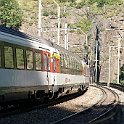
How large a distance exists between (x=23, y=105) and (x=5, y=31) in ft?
18.4

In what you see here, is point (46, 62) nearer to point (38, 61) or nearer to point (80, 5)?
point (38, 61)

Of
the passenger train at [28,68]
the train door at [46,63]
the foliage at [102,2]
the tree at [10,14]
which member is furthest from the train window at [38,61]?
the foliage at [102,2]

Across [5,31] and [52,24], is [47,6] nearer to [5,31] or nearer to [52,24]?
[52,24]

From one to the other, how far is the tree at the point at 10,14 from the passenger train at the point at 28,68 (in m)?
60.5

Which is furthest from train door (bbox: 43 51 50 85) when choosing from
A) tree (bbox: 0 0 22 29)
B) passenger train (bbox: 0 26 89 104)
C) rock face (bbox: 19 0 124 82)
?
tree (bbox: 0 0 22 29)

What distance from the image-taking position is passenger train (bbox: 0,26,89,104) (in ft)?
57.8

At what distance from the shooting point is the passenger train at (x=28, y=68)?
57.8 ft

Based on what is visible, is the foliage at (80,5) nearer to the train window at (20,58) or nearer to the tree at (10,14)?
the tree at (10,14)

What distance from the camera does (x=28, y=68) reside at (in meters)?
20.5

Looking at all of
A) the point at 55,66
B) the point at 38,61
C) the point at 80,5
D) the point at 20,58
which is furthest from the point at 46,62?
the point at 80,5

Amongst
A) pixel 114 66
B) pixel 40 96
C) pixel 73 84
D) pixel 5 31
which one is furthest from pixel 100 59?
pixel 5 31

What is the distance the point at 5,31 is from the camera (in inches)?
711

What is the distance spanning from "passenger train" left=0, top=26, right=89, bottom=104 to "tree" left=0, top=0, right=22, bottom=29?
60532 mm

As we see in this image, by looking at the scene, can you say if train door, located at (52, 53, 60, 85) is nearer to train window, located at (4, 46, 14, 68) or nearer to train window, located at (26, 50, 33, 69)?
train window, located at (26, 50, 33, 69)
